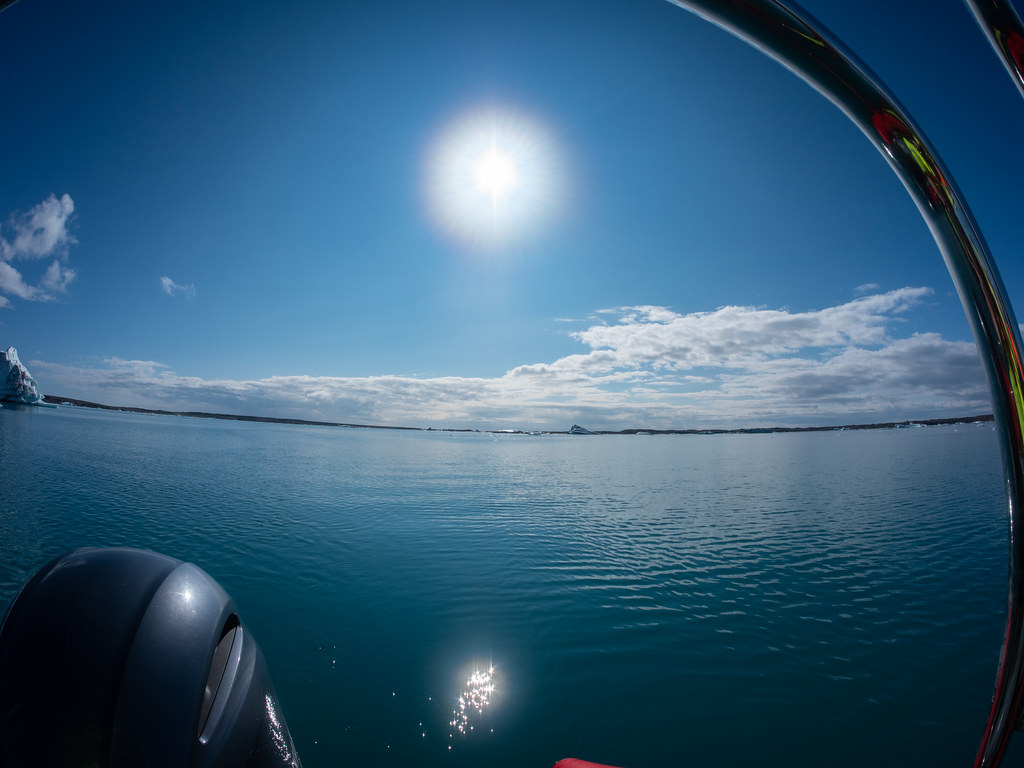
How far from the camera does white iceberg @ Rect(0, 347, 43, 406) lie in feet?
365

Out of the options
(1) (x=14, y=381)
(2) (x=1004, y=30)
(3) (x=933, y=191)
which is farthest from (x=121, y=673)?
(1) (x=14, y=381)

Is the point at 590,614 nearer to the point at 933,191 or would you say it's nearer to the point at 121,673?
the point at 121,673

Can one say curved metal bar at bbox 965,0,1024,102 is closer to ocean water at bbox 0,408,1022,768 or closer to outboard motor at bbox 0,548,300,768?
outboard motor at bbox 0,548,300,768

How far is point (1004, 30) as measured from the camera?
1462 mm

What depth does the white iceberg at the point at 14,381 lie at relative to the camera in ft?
365

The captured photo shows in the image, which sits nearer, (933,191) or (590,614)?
(933,191)

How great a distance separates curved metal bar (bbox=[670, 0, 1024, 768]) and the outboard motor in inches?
128

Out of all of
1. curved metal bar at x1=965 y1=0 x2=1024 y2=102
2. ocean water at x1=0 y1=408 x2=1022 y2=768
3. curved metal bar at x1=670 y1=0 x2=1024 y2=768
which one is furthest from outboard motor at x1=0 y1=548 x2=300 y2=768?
curved metal bar at x1=965 y1=0 x2=1024 y2=102

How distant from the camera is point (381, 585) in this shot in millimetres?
10469

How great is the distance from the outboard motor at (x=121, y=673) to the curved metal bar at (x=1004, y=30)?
4.32 meters

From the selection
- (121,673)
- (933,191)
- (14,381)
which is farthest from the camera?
(14,381)

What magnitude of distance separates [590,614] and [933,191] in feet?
31.7

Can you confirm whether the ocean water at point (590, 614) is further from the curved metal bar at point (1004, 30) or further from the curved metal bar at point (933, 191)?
the curved metal bar at point (1004, 30)

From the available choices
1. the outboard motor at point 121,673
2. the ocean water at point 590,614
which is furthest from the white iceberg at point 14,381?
the outboard motor at point 121,673
